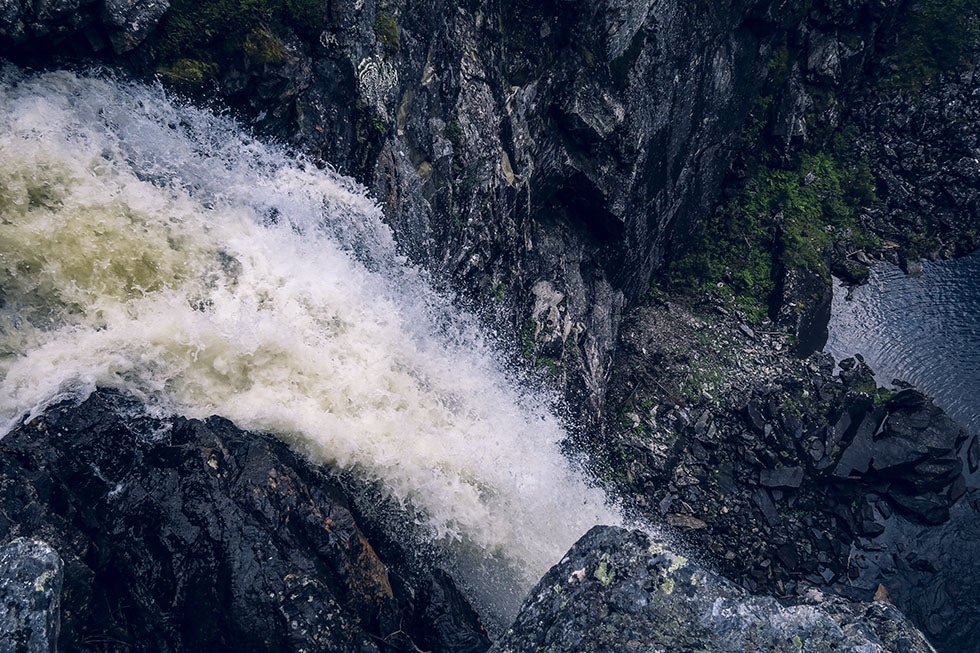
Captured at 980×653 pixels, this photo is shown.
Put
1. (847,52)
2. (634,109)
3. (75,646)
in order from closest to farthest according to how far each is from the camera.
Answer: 1. (75,646)
2. (634,109)
3. (847,52)

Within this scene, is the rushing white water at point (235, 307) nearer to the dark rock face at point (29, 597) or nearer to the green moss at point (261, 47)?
the green moss at point (261, 47)

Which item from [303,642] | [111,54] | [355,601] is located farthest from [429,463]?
[111,54]

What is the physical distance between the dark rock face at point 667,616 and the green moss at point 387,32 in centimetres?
1050

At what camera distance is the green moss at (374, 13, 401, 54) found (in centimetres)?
1350

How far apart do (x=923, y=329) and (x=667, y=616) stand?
18.3 metres

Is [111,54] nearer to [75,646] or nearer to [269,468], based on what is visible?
[269,468]

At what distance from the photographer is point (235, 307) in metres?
11.8

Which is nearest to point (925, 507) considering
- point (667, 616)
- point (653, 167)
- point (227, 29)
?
point (653, 167)

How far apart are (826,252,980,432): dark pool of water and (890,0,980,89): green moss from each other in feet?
23.7

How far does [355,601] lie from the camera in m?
10.2

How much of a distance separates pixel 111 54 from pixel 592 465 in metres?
14.1

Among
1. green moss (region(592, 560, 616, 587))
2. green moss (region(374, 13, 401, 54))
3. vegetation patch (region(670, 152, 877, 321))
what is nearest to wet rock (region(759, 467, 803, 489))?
vegetation patch (region(670, 152, 877, 321))

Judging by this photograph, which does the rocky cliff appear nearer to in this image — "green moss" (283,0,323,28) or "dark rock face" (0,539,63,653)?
"green moss" (283,0,323,28)

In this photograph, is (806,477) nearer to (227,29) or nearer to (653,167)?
(653,167)
